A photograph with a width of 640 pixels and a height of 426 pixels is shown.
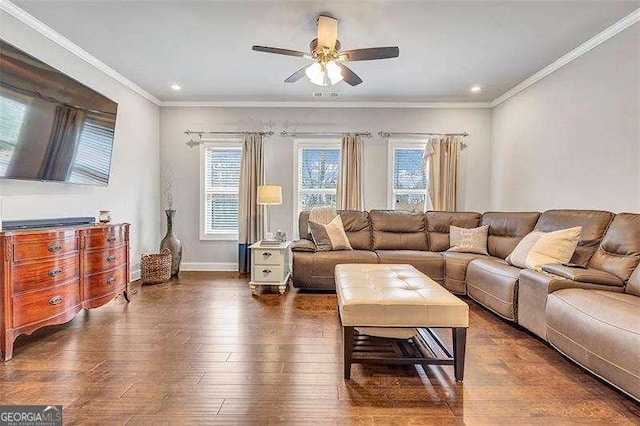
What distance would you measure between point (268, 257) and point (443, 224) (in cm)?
245

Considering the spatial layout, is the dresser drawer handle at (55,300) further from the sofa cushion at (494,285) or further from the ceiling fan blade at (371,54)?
the sofa cushion at (494,285)

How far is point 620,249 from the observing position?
8.49ft

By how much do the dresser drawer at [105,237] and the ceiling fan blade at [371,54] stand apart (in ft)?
9.07

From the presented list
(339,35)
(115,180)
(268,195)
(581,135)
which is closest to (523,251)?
(581,135)

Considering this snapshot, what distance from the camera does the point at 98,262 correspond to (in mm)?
3141

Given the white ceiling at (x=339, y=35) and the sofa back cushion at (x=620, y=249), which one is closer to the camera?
the sofa back cushion at (x=620, y=249)

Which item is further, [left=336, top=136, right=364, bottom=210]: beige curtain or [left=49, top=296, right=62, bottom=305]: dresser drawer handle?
[left=336, top=136, right=364, bottom=210]: beige curtain

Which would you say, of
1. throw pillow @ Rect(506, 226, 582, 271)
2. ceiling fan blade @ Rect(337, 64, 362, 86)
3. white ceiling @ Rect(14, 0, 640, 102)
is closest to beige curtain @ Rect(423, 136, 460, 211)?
white ceiling @ Rect(14, 0, 640, 102)

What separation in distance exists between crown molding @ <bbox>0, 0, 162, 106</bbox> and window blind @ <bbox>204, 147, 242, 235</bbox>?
1403 millimetres

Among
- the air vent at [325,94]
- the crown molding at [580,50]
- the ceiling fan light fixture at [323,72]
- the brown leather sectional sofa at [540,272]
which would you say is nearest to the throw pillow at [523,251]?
the brown leather sectional sofa at [540,272]

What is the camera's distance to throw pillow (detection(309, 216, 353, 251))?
13.9 ft

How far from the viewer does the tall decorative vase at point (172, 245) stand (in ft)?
15.9

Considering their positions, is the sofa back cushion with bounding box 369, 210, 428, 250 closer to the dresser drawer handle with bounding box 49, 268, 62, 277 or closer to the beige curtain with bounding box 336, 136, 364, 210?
the beige curtain with bounding box 336, 136, 364, 210

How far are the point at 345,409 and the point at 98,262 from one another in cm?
270
